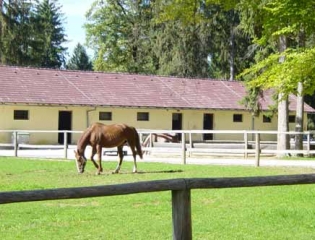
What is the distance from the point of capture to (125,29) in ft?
195

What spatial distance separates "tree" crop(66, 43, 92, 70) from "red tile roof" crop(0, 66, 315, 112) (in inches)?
1695

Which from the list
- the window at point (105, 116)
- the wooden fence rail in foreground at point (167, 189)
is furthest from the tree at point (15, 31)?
the wooden fence rail in foreground at point (167, 189)

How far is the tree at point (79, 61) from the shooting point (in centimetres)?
8581

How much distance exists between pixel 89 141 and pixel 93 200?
6.96 metres

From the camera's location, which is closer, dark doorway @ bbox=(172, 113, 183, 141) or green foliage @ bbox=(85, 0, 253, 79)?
dark doorway @ bbox=(172, 113, 183, 141)

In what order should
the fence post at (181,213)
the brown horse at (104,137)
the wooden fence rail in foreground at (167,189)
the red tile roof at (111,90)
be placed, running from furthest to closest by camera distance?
1. the red tile roof at (111,90)
2. the brown horse at (104,137)
3. the fence post at (181,213)
4. the wooden fence rail in foreground at (167,189)

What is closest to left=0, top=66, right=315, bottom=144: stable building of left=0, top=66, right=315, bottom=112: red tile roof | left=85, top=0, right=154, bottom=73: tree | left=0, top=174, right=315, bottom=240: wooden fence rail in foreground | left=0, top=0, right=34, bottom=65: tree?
left=0, top=66, right=315, bottom=112: red tile roof

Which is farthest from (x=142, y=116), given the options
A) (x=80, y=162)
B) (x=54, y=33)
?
(x=54, y=33)

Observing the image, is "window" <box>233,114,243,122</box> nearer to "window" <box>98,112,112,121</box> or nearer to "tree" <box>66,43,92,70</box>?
"window" <box>98,112,112,121</box>

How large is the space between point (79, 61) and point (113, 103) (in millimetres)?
50959

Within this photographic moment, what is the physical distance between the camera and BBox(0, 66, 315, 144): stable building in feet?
117

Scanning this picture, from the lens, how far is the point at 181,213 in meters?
5.05

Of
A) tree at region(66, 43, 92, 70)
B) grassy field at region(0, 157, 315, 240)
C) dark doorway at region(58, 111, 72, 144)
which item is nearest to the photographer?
grassy field at region(0, 157, 315, 240)

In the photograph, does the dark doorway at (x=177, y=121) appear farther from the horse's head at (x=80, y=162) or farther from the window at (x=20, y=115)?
the horse's head at (x=80, y=162)
